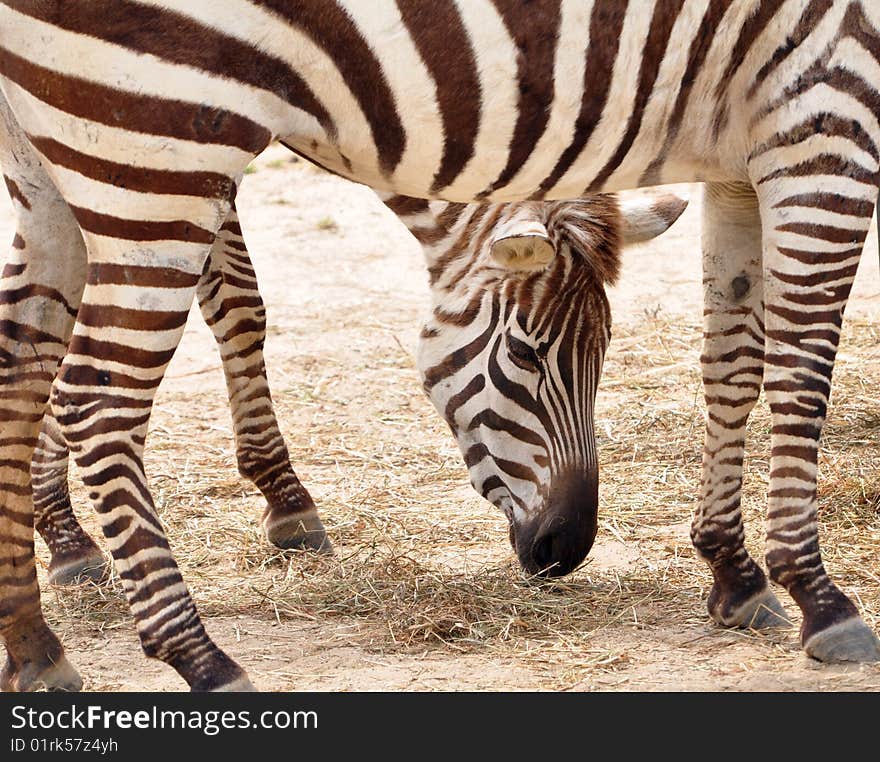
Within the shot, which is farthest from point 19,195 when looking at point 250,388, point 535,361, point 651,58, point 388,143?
point 651,58

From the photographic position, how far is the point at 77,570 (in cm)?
568

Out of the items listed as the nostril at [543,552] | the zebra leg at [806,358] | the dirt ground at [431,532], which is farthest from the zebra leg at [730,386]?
the nostril at [543,552]

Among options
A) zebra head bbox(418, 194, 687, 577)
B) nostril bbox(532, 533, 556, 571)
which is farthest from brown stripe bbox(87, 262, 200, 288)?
nostril bbox(532, 533, 556, 571)

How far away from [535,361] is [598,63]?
1512 millimetres

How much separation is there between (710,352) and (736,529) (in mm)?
725

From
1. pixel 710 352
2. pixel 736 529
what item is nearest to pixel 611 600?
pixel 736 529

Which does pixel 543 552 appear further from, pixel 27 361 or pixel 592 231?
pixel 27 361

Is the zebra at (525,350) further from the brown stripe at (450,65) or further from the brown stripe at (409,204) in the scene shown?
the brown stripe at (450,65)

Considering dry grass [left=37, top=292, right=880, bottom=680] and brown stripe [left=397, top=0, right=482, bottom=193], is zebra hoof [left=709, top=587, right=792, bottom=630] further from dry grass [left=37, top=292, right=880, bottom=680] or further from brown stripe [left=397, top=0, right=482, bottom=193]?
brown stripe [left=397, top=0, right=482, bottom=193]

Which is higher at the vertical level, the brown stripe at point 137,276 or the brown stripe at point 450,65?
the brown stripe at point 450,65

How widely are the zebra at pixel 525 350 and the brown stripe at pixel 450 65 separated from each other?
36.2 inches

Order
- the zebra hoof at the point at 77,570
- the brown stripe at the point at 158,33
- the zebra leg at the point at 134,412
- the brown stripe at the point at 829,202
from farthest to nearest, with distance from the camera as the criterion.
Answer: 1. the zebra hoof at the point at 77,570
2. the brown stripe at the point at 829,202
3. the zebra leg at the point at 134,412
4. the brown stripe at the point at 158,33

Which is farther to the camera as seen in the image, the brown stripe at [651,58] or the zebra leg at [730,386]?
the zebra leg at [730,386]

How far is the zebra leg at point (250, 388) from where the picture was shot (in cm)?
596
